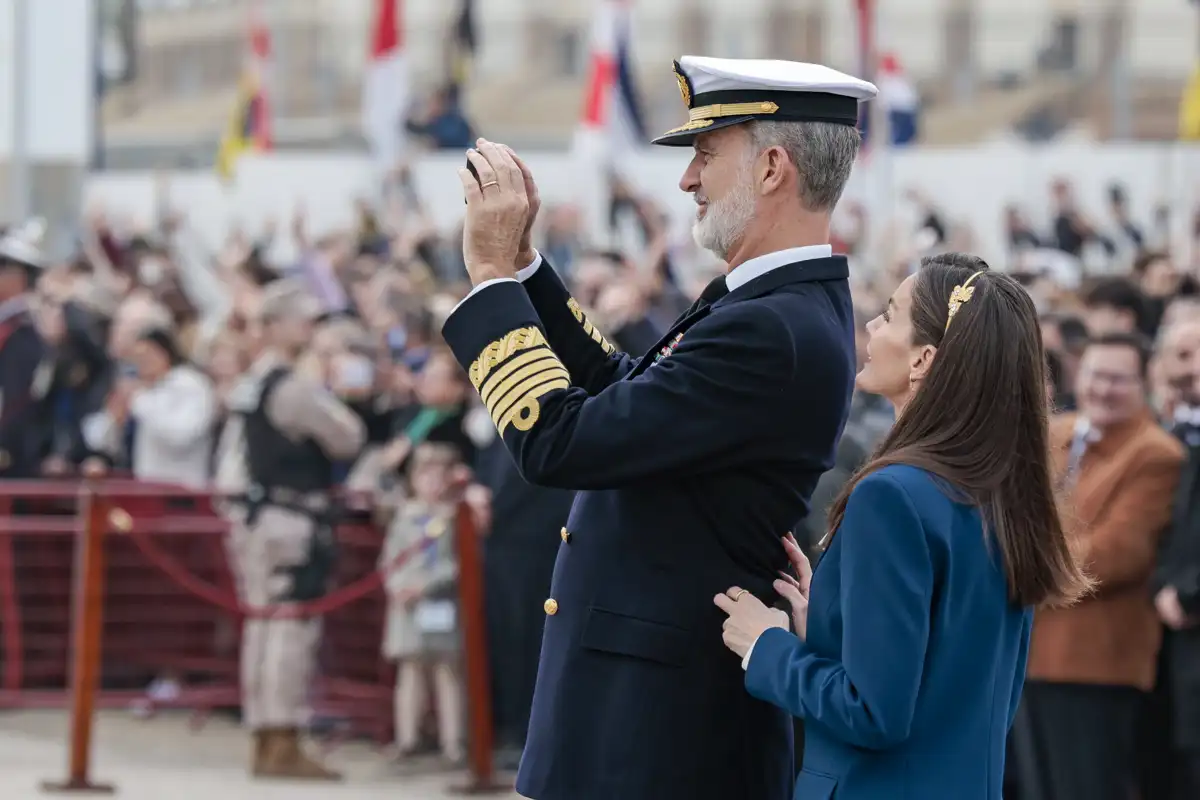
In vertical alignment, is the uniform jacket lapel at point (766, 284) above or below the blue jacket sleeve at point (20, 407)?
above

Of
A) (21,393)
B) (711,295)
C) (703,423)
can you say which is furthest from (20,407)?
(703,423)

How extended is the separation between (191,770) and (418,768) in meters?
0.95

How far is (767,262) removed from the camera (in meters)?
3.80

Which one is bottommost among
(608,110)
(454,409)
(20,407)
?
(20,407)

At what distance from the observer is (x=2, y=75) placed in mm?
16234

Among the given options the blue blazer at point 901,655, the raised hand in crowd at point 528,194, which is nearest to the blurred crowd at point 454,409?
the raised hand in crowd at point 528,194

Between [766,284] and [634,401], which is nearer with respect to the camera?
[634,401]

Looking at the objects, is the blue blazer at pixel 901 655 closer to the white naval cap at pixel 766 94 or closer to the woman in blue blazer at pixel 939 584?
the woman in blue blazer at pixel 939 584

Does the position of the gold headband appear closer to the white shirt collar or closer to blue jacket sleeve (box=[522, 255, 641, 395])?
the white shirt collar

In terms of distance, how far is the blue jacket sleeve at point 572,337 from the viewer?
414 cm

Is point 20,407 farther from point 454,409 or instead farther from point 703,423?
point 703,423

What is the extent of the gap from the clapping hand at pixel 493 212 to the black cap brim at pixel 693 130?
25cm

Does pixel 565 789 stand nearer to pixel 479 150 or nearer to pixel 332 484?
pixel 479 150

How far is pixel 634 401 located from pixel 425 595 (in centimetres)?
546
